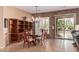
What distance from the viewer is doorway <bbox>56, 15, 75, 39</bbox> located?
323 cm

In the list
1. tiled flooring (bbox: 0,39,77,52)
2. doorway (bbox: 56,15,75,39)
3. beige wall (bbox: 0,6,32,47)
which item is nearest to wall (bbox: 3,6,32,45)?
beige wall (bbox: 0,6,32,47)

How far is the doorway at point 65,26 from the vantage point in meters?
3.23

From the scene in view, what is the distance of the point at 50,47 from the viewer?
3.27 m

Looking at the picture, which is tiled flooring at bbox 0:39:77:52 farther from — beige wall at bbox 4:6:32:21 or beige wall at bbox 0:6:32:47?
beige wall at bbox 4:6:32:21

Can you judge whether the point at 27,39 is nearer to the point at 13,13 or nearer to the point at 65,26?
the point at 13,13

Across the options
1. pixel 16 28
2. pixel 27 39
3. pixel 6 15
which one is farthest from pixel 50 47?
pixel 6 15

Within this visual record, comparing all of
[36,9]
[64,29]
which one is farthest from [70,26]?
[36,9]

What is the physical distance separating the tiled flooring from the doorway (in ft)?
0.53

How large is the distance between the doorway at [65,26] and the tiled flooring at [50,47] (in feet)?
0.53

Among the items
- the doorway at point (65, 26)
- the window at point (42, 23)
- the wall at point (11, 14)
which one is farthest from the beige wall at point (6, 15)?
the doorway at point (65, 26)

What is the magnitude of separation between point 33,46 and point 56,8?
1203 millimetres

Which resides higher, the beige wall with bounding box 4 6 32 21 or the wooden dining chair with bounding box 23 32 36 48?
the beige wall with bounding box 4 6 32 21
